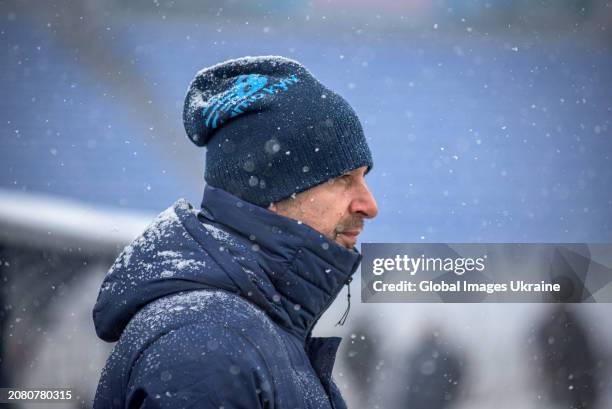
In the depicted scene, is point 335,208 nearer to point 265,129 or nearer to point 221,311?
point 265,129

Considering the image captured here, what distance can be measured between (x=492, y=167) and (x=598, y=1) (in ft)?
2.84

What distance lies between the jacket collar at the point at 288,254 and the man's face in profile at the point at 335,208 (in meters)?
0.07

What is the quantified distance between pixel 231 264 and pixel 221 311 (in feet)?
0.30

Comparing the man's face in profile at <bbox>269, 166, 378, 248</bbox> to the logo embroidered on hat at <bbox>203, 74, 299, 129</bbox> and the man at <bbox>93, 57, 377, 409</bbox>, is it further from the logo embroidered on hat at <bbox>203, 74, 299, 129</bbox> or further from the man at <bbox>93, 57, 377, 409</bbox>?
the logo embroidered on hat at <bbox>203, 74, 299, 129</bbox>

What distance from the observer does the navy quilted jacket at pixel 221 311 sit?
0.87m

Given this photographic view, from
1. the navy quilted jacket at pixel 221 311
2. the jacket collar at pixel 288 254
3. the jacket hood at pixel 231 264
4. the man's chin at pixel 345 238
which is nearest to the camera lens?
the navy quilted jacket at pixel 221 311

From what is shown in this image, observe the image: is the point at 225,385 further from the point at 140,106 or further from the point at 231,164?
the point at 140,106

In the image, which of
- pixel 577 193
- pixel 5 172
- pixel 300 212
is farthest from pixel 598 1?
pixel 5 172

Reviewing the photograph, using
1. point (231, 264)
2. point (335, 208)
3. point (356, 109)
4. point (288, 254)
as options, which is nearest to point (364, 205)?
point (335, 208)

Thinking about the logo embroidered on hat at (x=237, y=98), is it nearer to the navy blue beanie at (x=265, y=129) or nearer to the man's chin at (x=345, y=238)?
the navy blue beanie at (x=265, y=129)

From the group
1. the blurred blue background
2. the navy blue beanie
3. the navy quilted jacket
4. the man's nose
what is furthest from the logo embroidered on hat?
the blurred blue background

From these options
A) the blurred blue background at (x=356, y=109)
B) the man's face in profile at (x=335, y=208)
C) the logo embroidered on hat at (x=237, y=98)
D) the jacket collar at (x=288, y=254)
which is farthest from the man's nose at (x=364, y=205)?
the blurred blue background at (x=356, y=109)

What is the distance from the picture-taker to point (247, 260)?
41.7 inches

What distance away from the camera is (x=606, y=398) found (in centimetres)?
303
